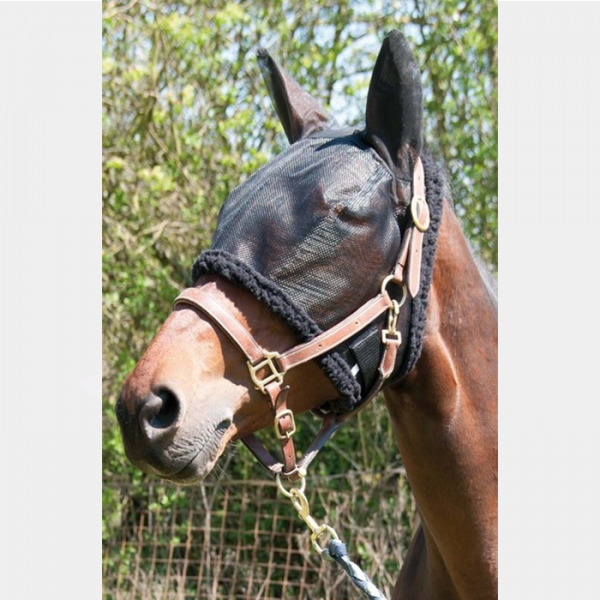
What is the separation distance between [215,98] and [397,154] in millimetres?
5224

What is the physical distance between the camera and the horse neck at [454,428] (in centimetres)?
256

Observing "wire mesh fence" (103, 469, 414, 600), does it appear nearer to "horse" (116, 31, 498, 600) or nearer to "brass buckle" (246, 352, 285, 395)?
"horse" (116, 31, 498, 600)

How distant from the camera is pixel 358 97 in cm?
692

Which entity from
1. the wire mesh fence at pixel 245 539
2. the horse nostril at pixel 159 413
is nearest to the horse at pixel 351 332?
the horse nostril at pixel 159 413

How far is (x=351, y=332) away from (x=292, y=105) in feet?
3.24

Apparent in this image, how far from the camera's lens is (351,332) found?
2.39m

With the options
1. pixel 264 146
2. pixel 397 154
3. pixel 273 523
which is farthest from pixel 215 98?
pixel 397 154

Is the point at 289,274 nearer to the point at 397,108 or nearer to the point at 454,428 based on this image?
the point at 397,108

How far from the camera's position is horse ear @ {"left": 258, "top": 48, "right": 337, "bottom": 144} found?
9.65 ft

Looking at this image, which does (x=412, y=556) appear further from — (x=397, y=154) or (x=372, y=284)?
(x=397, y=154)

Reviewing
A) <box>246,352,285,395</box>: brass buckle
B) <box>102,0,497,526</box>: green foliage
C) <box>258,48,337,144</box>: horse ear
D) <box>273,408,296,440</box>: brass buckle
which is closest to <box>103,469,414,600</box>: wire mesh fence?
<box>102,0,497,526</box>: green foliage

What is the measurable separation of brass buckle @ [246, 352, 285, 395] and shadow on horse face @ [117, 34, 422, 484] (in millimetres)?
25

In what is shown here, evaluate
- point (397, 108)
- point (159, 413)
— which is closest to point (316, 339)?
point (159, 413)

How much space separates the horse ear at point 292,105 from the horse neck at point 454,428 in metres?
0.60
